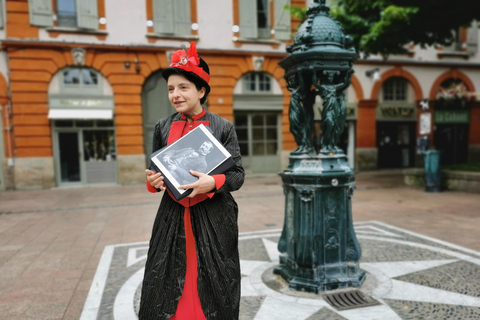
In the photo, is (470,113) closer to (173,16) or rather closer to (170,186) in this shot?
(173,16)

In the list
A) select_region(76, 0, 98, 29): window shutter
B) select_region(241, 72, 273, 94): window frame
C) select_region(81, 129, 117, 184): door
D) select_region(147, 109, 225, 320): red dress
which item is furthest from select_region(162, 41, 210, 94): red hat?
select_region(241, 72, 273, 94): window frame

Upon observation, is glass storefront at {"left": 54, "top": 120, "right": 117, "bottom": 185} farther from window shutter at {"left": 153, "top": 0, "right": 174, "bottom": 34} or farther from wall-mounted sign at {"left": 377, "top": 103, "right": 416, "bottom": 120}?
wall-mounted sign at {"left": 377, "top": 103, "right": 416, "bottom": 120}

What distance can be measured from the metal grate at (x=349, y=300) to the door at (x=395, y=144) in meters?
14.5

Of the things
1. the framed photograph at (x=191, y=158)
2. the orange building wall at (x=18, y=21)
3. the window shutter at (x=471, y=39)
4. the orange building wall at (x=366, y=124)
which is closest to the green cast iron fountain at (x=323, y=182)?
the framed photograph at (x=191, y=158)

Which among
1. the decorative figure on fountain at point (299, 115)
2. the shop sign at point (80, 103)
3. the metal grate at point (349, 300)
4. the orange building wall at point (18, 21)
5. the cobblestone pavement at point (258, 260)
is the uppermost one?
the orange building wall at point (18, 21)

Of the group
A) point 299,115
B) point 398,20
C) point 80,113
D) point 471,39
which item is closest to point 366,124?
point 471,39

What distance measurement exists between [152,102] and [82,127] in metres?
2.74

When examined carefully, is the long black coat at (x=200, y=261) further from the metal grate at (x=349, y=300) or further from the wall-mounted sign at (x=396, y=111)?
the wall-mounted sign at (x=396, y=111)

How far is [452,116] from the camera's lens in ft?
55.5

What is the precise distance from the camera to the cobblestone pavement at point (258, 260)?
9.74 feet

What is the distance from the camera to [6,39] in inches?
448

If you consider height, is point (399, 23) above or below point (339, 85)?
above

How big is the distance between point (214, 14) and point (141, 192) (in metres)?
7.72

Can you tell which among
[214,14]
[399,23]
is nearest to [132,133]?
[214,14]
